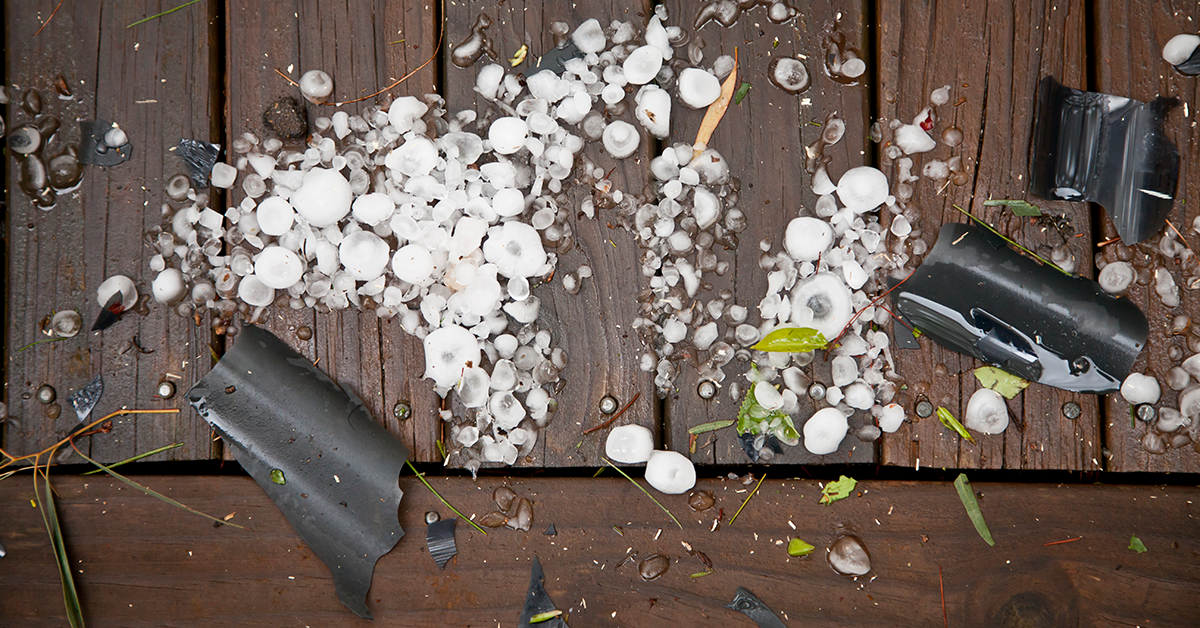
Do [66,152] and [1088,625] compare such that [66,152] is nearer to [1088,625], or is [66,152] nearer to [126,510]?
[126,510]

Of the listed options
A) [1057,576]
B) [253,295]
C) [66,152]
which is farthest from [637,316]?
[66,152]

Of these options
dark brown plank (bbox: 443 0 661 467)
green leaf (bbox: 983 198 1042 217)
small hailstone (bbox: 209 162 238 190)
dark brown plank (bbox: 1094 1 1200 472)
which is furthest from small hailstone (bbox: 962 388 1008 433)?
small hailstone (bbox: 209 162 238 190)

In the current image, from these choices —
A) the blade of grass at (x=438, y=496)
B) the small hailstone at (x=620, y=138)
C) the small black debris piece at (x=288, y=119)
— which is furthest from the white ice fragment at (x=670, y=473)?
the small black debris piece at (x=288, y=119)

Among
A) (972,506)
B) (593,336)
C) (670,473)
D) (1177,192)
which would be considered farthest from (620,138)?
(1177,192)

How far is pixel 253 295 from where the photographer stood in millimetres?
1183

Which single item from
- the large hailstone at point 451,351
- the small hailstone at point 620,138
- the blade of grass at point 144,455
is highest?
the small hailstone at point 620,138

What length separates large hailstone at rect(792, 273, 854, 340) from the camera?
45.9 inches

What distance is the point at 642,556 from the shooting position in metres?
1.17

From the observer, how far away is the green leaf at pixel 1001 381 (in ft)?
3.88

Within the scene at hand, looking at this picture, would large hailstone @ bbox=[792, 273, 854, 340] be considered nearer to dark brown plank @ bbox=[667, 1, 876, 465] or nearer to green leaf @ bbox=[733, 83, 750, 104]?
dark brown plank @ bbox=[667, 1, 876, 465]

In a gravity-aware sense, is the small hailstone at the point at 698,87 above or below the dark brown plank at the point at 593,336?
above

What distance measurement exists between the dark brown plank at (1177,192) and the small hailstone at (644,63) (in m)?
0.88

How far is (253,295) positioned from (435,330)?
0.36 metres

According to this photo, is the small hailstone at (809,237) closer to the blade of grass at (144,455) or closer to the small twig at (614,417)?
the small twig at (614,417)
